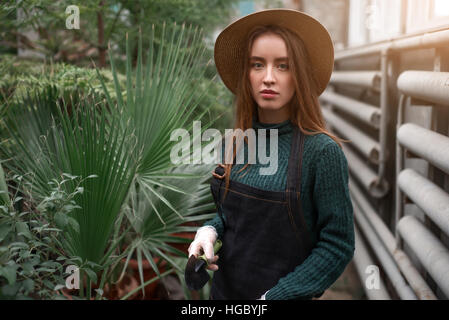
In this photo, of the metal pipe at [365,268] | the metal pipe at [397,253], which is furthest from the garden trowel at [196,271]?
the metal pipe at [365,268]

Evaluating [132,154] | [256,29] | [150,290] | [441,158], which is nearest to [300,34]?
[256,29]

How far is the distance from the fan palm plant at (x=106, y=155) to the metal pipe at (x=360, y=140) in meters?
1.40

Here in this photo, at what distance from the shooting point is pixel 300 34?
153cm

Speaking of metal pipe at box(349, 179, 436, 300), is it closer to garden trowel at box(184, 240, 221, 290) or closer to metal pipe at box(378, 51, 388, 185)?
metal pipe at box(378, 51, 388, 185)

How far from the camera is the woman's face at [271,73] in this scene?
146 cm

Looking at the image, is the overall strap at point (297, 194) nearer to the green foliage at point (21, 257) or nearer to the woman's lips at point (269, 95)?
the woman's lips at point (269, 95)

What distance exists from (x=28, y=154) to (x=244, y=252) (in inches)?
39.7

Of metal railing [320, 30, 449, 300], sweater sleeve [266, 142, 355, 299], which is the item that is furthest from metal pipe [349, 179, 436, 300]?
sweater sleeve [266, 142, 355, 299]

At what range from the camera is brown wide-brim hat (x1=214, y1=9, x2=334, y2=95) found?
58.6 inches

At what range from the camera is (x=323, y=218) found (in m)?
1.37

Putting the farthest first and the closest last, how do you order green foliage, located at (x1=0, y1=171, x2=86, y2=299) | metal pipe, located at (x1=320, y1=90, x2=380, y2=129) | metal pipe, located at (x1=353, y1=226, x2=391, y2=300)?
metal pipe, located at (x1=320, y1=90, x2=380, y2=129) < metal pipe, located at (x1=353, y1=226, x2=391, y2=300) < green foliage, located at (x1=0, y1=171, x2=86, y2=299)

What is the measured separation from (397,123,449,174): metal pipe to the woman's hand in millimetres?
849

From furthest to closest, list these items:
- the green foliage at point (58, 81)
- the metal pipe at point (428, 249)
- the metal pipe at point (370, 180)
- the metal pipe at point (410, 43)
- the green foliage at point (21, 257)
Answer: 1. the metal pipe at point (370, 180)
2. the green foliage at point (58, 81)
3. the metal pipe at point (410, 43)
4. the metal pipe at point (428, 249)
5. the green foliage at point (21, 257)

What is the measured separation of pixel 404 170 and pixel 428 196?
543 mm
